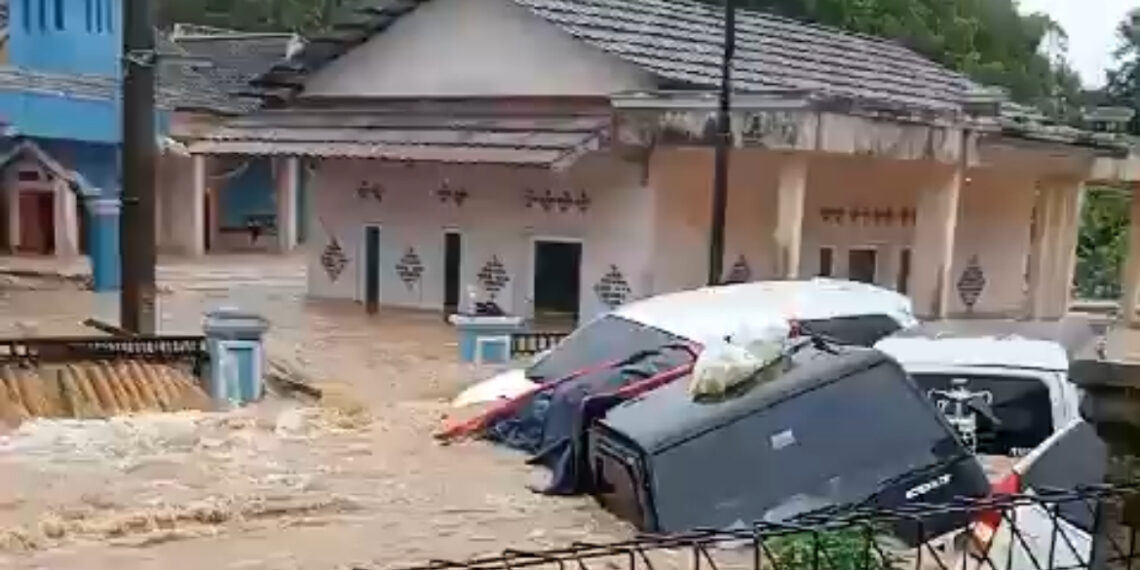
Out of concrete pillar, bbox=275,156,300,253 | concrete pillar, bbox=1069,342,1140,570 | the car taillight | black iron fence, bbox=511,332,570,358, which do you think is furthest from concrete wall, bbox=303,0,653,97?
concrete pillar, bbox=1069,342,1140,570

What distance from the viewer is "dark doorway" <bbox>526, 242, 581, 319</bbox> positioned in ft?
68.9

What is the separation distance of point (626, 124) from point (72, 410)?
10018mm

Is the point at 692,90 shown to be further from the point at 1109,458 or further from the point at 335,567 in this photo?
the point at 1109,458

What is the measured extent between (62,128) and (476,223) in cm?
775

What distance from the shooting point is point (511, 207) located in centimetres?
2136

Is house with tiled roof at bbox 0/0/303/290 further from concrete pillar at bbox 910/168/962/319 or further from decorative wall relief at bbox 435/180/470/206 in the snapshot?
concrete pillar at bbox 910/168/962/319

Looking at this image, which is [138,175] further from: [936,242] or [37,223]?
[37,223]

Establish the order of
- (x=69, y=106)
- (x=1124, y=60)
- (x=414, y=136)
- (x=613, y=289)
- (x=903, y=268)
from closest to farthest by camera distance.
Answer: (x=613, y=289)
(x=414, y=136)
(x=69, y=106)
(x=903, y=268)
(x=1124, y=60)

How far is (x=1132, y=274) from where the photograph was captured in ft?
79.2

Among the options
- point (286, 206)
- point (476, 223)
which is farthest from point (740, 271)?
point (286, 206)

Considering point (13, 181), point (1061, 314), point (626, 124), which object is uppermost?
point (626, 124)

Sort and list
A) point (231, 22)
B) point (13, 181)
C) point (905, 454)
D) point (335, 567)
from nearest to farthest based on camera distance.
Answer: point (335, 567)
point (905, 454)
point (13, 181)
point (231, 22)

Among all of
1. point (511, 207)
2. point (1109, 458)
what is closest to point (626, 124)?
point (511, 207)

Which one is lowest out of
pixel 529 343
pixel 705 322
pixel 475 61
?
pixel 529 343
